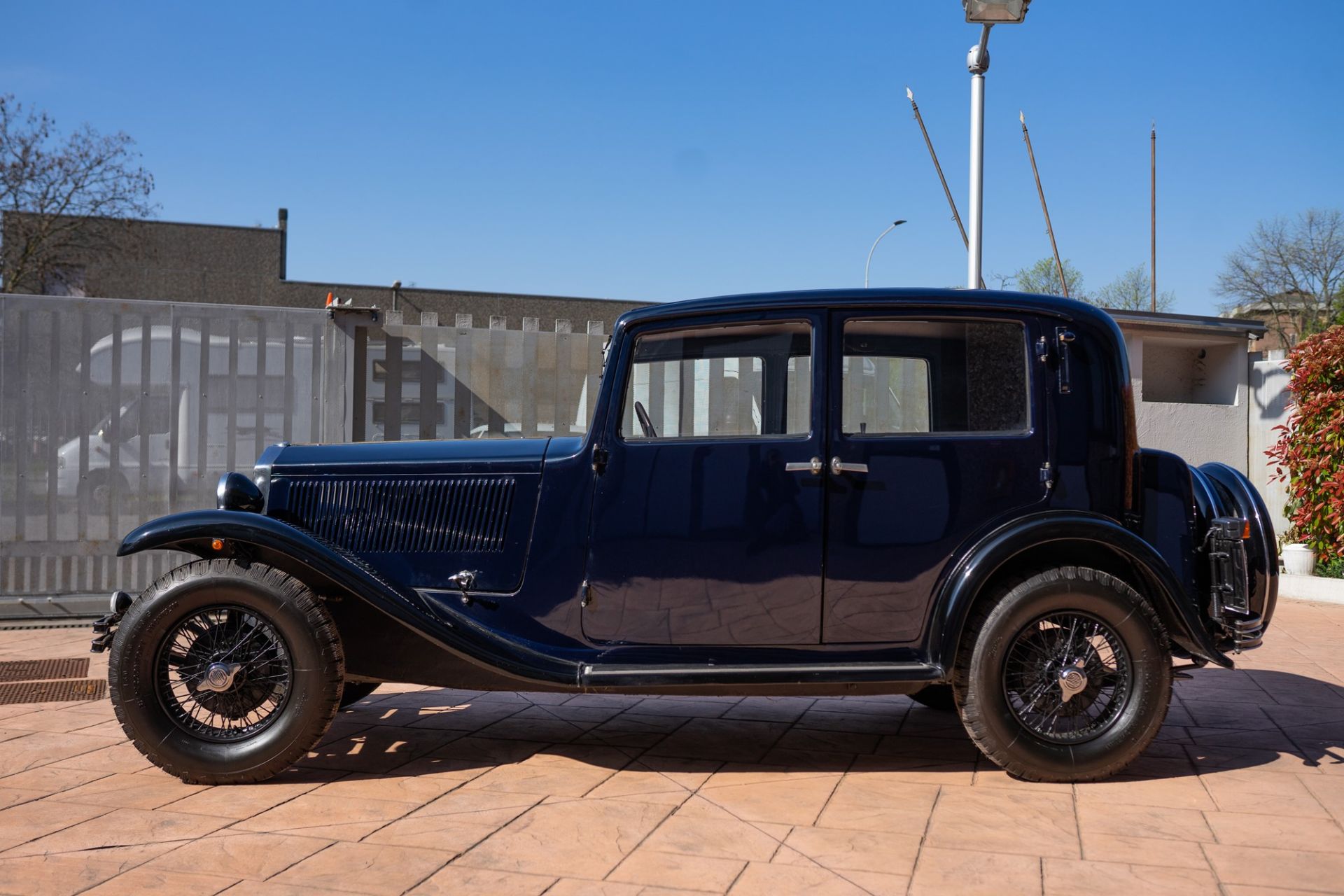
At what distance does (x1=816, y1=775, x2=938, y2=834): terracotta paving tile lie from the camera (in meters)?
3.53

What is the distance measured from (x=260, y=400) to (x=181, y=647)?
3.72 metres

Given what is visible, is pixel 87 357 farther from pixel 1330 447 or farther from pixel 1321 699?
pixel 1330 447

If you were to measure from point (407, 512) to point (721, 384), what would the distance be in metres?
1.35

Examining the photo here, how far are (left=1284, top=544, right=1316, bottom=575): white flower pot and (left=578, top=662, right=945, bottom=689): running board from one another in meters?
7.67

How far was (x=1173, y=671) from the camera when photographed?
4.17 metres

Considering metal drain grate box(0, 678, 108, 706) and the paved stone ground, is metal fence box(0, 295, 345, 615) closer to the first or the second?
metal drain grate box(0, 678, 108, 706)

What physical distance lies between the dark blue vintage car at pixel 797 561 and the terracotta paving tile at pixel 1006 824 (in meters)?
0.19

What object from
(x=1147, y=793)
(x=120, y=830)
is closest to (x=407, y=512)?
(x=120, y=830)

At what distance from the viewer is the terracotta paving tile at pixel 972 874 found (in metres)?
2.96

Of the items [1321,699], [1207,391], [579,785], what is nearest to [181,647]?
[579,785]

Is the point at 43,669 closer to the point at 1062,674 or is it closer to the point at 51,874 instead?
the point at 51,874

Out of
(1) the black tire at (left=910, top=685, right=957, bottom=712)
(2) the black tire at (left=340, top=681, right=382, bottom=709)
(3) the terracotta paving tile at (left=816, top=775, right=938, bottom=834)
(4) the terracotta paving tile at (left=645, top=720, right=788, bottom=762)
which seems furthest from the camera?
(1) the black tire at (left=910, top=685, right=957, bottom=712)

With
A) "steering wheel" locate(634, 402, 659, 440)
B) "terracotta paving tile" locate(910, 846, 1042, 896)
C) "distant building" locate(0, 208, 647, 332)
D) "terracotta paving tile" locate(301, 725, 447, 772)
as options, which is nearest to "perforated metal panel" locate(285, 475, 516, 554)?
"steering wheel" locate(634, 402, 659, 440)

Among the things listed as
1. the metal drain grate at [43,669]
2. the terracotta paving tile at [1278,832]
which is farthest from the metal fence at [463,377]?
the terracotta paving tile at [1278,832]
